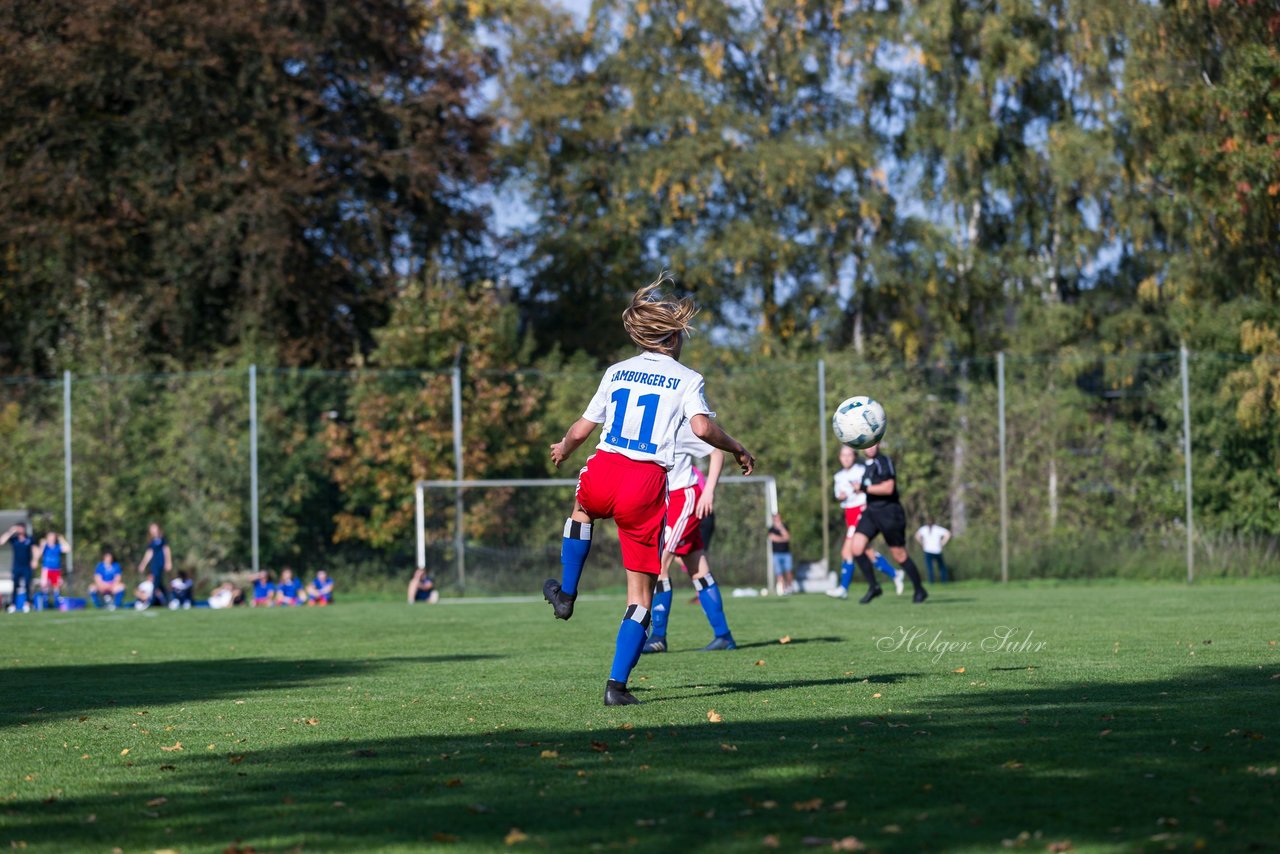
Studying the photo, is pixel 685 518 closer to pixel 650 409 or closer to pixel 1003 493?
pixel 650 409

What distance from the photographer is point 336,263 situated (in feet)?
115

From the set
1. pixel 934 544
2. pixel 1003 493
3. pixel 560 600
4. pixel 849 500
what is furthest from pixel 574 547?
pixel 1003 493

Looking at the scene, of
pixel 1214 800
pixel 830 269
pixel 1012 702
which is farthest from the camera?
pixel 830 269

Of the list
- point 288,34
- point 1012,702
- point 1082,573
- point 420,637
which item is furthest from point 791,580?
point 1012,702

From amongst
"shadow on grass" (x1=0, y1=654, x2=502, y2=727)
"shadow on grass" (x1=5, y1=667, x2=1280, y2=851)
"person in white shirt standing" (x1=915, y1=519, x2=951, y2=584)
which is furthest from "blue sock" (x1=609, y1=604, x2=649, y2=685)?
"person in white shirt standing" (x1=915, y1=519, x2=951, y2=584)

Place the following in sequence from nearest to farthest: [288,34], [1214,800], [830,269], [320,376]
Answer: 1. [1214,800]
2. [320,376]
3. [288,34]
4. [830,269]

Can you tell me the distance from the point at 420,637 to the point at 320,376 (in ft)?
51.5

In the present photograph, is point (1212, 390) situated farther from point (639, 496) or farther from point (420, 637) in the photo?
point (639, 496)

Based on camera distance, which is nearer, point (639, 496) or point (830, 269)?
point (639, 496)

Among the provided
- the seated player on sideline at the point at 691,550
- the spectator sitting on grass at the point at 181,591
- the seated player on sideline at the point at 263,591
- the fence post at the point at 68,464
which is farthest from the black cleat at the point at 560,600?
the fence post at the point at 68,464

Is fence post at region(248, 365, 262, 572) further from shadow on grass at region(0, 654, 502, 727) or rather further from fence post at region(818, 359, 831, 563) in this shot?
shadow on grass at region(0, 654, 502, 727)

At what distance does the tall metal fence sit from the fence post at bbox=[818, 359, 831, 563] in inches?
2.0

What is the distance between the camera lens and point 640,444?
8117 millimetres

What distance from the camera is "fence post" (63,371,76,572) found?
28.5m
